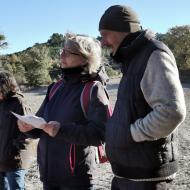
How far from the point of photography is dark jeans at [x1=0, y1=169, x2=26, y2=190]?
4.26 m


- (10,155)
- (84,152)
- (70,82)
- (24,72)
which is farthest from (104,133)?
(24,72)

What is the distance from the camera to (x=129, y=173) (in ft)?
8.53

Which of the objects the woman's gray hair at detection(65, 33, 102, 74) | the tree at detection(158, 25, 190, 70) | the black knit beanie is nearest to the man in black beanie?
the black knit beanie

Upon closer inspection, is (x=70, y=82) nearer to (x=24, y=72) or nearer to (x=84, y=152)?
(x=84, y=152)

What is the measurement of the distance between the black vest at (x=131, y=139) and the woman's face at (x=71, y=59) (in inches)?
25.1

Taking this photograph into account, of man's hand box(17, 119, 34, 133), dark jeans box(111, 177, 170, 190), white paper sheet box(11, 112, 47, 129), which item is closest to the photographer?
dark jeans box(111, 177, 170, 190)

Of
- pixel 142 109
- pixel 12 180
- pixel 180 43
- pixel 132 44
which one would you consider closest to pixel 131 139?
pixel 142 109

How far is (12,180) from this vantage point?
168 inches

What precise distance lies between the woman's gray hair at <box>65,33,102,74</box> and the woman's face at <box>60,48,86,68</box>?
0.02 meters

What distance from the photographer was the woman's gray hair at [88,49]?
3.23 metres

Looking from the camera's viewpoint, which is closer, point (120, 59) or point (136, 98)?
point (136, 98)

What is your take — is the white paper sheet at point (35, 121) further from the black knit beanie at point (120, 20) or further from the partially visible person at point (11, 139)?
the partially visible person at point (11, 139)

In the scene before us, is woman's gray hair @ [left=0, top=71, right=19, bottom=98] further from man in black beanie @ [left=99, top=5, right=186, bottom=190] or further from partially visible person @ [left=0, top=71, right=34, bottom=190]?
man in black beanie @ [left=99, top=5, right=186, bottom=190]

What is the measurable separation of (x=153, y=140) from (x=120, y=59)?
1.74ft
